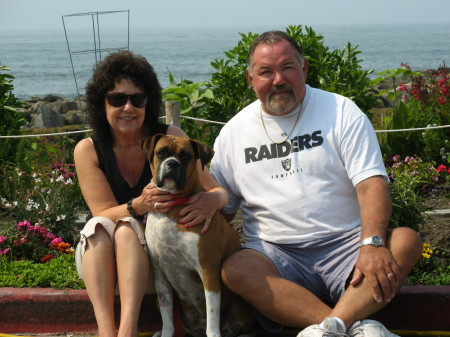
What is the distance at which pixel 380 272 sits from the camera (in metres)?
3.58

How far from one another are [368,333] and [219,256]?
922 millimetres

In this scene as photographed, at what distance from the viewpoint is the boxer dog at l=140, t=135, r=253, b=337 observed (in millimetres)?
3770

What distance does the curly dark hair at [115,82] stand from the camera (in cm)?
429

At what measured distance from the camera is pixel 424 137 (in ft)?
24.0

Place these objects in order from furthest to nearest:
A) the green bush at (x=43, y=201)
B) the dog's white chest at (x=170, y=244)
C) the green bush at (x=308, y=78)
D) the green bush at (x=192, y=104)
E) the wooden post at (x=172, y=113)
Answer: the green bush at (x=192, y=104) → the green bush at (x=308, y=78) → the wooden post at (x=172, y=113) → the green bush at (x=43, y=201) → the dog's white chest at (x=170, y=244)

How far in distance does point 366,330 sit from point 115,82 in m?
2.14

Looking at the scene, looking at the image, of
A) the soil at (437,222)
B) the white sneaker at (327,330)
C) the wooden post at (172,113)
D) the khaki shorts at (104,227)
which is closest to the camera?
the white sneaker at (327,330)

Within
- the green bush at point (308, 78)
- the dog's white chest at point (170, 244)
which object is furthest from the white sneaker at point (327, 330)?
the green bush at point (308, 78)

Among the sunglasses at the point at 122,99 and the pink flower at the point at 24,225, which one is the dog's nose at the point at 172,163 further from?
the pink flower at the point at 24,225

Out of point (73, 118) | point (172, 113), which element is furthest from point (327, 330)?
point (73, 118)

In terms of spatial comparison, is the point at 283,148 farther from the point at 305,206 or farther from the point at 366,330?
the point at 366,330

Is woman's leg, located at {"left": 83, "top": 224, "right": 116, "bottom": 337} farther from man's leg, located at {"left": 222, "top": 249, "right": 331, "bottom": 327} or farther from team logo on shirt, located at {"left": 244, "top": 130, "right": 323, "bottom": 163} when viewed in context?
team logo on shirt, located at {"left": 244, "top": 130, "right": 323, "bottom": 163}

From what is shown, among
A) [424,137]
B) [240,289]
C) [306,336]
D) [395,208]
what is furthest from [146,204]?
[424,137]

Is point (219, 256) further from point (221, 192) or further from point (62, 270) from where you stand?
point (62, 270)
